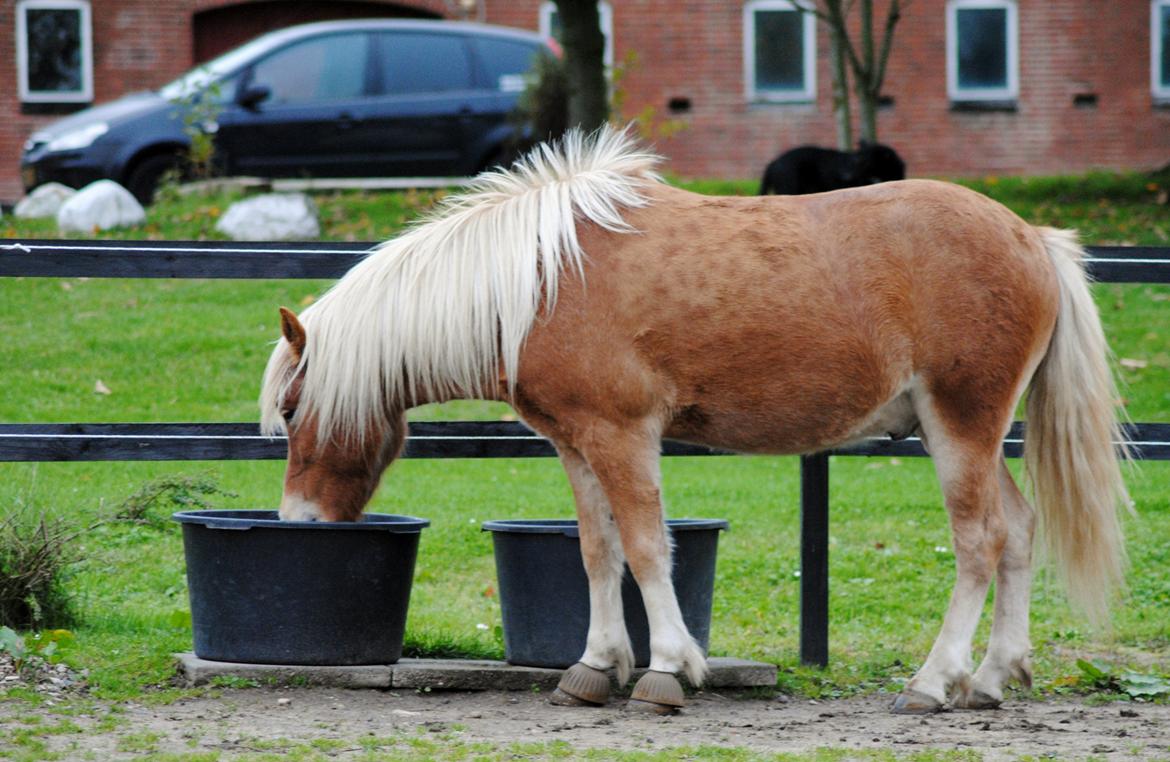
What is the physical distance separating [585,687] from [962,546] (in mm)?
1266

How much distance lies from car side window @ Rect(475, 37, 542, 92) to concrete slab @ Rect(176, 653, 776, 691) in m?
11.2

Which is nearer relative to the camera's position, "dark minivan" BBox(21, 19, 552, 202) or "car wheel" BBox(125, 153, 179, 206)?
"dark minivan" BBox(21, 19, 552, 202)

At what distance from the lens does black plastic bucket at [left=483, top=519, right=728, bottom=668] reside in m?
4.90

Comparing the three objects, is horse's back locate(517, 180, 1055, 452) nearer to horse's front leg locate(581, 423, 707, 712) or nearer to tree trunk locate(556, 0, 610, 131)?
horse's front leg locate(581, 423, 707, 712)

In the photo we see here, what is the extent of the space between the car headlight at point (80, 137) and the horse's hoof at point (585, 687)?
10921 millimetres

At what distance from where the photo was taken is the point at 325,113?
1460 cm

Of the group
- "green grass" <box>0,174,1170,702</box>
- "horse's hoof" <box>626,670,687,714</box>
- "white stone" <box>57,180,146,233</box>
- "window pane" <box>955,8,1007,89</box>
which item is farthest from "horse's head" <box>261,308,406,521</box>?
"window pane" <box>955,8,1007,89</box>

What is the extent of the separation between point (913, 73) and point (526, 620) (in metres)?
17.2

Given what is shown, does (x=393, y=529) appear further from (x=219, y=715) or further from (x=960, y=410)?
(x=960, y=410)

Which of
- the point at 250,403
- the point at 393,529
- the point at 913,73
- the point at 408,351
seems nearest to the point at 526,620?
the point at 393,529

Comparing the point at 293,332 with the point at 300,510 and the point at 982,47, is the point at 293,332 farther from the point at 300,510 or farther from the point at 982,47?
the point at 982,47

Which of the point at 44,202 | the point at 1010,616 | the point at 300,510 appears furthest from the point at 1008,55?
the point at 300,510

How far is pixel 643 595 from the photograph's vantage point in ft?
14.8

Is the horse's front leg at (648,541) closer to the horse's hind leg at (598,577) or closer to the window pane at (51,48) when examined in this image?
the horse's hind leg at (598,577)
